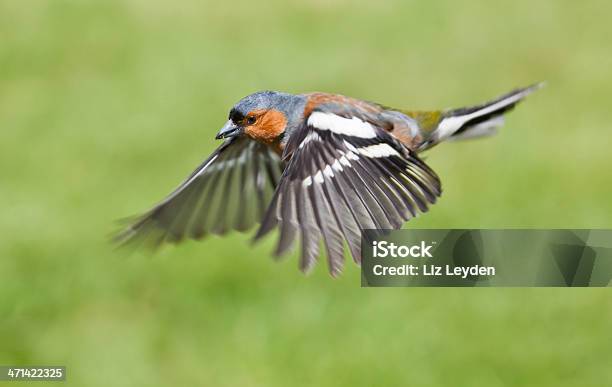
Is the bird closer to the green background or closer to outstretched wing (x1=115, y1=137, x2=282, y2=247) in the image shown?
outstretched wing (x1=115, y1=137, x2=282, y2=247)

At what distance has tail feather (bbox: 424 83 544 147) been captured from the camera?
4.29m

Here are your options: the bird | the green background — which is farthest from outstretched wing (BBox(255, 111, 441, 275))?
the green background

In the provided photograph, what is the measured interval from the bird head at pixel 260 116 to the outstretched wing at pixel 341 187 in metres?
0.09

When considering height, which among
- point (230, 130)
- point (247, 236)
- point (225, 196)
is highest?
point (230, 130)

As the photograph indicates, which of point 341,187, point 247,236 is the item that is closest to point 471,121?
point 341,187

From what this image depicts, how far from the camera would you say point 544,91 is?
9.51m

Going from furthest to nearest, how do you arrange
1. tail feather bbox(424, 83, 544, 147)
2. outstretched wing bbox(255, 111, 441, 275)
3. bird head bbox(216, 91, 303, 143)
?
tail feather bbox(424, 83, 544, 147), bird head bbox(216, 91, 303, 143), outstretched wing bbox(255, 111, 441, 275)

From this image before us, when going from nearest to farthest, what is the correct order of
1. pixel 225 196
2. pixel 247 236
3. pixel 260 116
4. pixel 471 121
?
pixel 260 116, pixel 471 121, pixel 225 196, pixel 247 236

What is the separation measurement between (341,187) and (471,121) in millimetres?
1083

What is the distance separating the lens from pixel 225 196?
459 cm

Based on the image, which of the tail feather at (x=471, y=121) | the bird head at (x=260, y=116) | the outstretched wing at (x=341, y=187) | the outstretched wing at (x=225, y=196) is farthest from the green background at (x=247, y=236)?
the bird head at (x=260, y=116)

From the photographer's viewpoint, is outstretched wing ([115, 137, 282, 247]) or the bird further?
outstretched wing ([115, 137, 282, 247])

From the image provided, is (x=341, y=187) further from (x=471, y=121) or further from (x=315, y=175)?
(x=471, y=121)

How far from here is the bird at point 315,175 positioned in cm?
338
